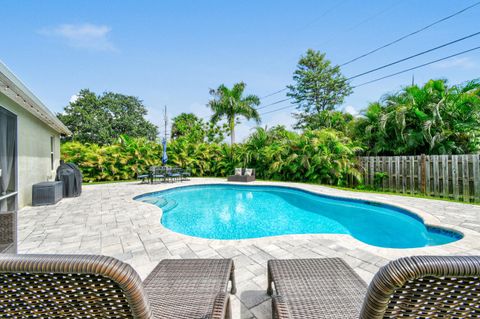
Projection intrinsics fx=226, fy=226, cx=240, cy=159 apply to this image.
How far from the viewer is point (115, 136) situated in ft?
102

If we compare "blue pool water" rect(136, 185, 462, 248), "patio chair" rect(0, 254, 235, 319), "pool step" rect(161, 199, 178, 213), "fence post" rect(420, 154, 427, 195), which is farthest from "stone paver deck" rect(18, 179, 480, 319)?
"fence post" rect(420, 154, 427, 195)

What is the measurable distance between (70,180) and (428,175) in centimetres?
1308

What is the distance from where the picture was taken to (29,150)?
6949 millimetres

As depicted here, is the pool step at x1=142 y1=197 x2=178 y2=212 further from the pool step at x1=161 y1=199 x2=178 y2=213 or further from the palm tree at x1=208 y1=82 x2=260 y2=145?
the palm tree at x1=208 y1=82 x2=260 y2=145

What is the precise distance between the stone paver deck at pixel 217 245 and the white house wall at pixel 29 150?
150cm

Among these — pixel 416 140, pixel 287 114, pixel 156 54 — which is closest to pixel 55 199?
pixel 156 54

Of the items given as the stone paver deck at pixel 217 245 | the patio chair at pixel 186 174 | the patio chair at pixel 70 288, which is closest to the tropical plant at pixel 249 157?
the patio chair at pixel 186 174

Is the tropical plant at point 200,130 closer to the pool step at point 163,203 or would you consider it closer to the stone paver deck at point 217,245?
the pool step at point 163,203

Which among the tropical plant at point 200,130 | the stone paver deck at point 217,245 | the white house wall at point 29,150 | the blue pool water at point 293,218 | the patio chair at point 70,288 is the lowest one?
the blue pool water at point 293,218

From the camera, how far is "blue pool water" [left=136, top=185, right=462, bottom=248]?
5090 millimetres

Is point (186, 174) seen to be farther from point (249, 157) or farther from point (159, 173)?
point (249, 157)

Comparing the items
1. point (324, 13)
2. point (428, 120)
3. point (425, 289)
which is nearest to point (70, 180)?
point (425, 289)

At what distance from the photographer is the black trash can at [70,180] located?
8.00 meters

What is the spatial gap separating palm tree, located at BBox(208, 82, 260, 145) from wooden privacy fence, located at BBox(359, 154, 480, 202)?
12.4m
